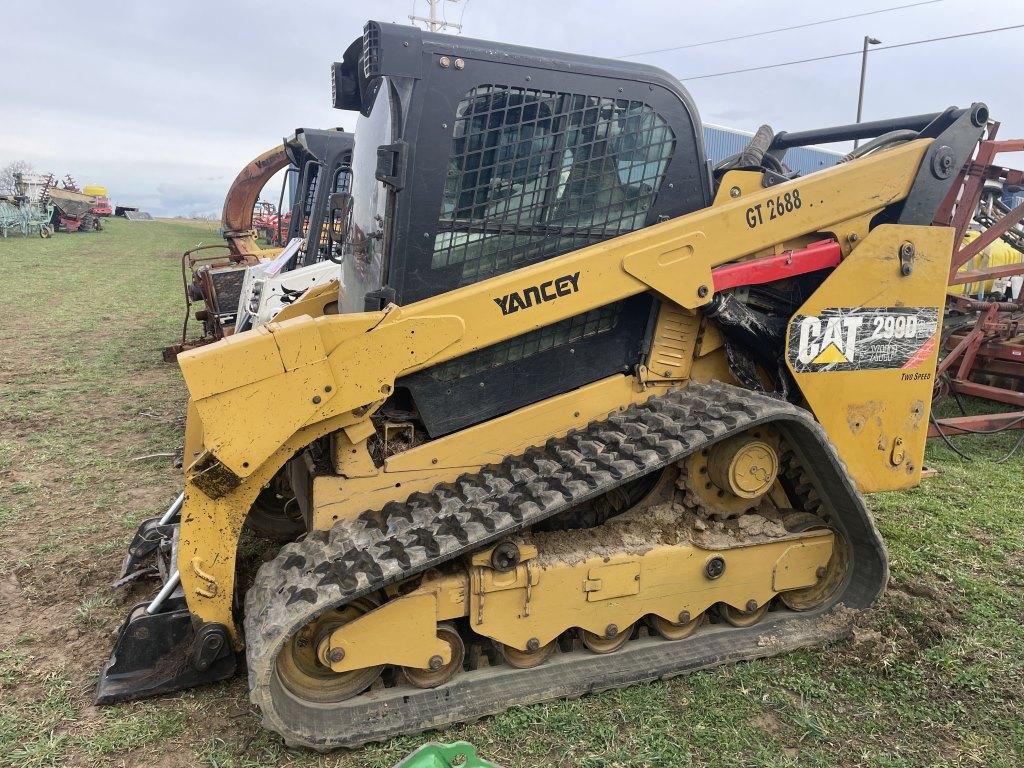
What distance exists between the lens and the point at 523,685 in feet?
10.8

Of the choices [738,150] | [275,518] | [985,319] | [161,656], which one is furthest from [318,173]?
[738,150]

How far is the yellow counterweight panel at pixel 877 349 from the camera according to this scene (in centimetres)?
373

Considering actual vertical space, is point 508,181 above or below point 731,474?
above

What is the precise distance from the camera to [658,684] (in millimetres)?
3396

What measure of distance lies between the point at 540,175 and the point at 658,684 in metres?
2.36

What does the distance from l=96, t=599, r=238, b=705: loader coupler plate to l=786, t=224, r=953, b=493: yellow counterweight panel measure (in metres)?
3.04

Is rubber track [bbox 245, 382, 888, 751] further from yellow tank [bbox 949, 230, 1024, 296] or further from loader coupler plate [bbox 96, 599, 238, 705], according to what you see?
yellow tank [bbox 949, 230, 1024, 296]

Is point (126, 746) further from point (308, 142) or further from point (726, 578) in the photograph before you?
point (308, 142)

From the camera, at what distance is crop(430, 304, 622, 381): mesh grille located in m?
3.38

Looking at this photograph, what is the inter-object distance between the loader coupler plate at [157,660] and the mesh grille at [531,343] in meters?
1.52

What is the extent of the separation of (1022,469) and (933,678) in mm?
4176

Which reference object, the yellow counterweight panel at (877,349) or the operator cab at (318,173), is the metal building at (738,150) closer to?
the operator cab at (318,173)

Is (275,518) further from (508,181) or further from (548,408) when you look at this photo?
(508,181)

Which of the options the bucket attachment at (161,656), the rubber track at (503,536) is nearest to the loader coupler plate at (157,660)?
the bucket attachment at (161,656)
